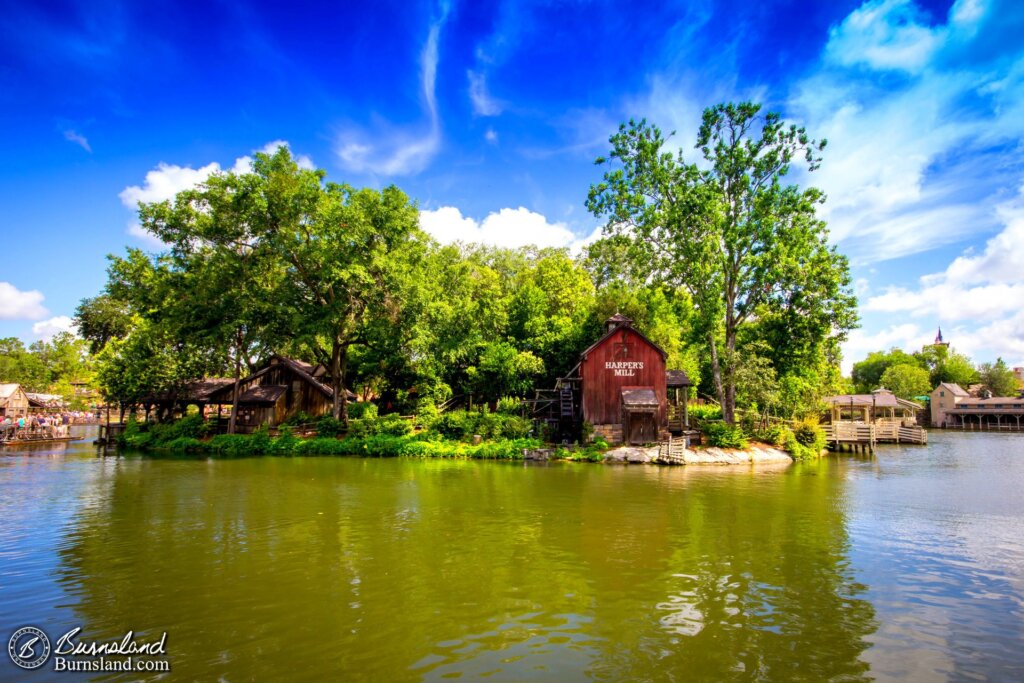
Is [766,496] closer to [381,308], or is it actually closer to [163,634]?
[163,634]

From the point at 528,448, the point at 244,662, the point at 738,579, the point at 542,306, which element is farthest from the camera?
the point at 542,306

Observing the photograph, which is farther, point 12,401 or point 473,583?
point 12,401

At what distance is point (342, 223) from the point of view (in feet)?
111

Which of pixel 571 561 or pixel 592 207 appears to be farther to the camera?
pixel 592 207

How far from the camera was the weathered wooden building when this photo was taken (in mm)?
40250

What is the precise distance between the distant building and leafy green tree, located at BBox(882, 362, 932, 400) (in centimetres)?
674

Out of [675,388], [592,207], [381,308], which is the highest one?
[592,207]

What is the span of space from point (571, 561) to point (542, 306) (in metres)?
29.3

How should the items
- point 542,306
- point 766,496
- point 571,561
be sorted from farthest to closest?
point 542,306 < point 766,496 < point 571,561

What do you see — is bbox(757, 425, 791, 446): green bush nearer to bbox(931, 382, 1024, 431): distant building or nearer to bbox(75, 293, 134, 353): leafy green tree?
bbox(931, 382, 1024, 431): distant building

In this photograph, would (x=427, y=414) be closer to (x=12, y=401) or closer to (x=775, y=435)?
(x=775, y=435)

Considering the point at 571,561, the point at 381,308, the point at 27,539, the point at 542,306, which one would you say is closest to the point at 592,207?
the point at 542,306

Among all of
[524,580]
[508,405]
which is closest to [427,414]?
[508,405]

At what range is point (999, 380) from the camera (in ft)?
286
